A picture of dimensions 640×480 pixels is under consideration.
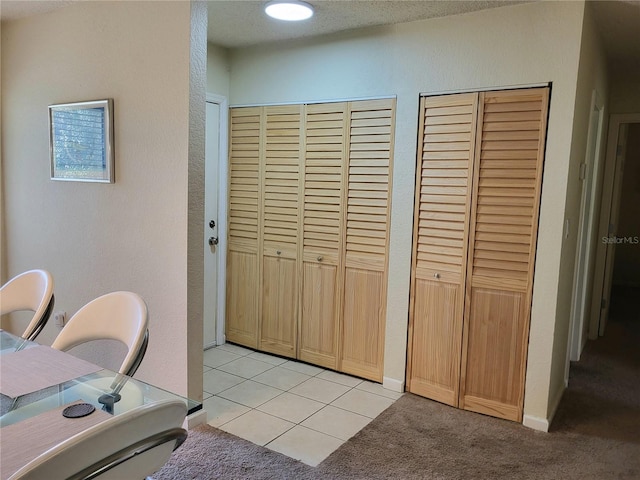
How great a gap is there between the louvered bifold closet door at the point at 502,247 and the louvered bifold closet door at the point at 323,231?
35.5 inches

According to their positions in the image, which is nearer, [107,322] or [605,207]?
[107,322]

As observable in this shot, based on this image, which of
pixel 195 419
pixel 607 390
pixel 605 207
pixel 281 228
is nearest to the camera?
pixel 195 419

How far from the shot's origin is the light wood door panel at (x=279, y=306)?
11.8 feet

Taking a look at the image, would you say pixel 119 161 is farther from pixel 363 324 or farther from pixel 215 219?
pixel 363 324

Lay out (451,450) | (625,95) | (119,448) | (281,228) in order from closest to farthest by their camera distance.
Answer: (119,448)
(451,450)
(281,228)
(625,95)

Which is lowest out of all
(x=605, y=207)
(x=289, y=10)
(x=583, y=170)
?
(x=605, y=207)

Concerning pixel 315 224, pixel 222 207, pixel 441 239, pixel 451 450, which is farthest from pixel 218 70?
pixel 451 450

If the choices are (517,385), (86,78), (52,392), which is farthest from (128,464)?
(86,78)

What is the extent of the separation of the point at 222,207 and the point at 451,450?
91.2 inches

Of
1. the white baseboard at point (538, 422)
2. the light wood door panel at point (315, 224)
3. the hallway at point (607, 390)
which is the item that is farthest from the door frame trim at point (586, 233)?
the light wood door panel at point (315, 224)

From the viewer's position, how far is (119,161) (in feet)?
8.93

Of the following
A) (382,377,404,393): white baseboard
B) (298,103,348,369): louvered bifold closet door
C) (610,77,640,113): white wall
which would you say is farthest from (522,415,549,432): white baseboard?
(610,77,640,113): white wall

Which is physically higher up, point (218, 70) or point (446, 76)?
point (218, 70)

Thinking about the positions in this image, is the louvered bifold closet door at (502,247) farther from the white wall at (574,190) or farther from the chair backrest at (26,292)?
the chair backrest at (26,292)
